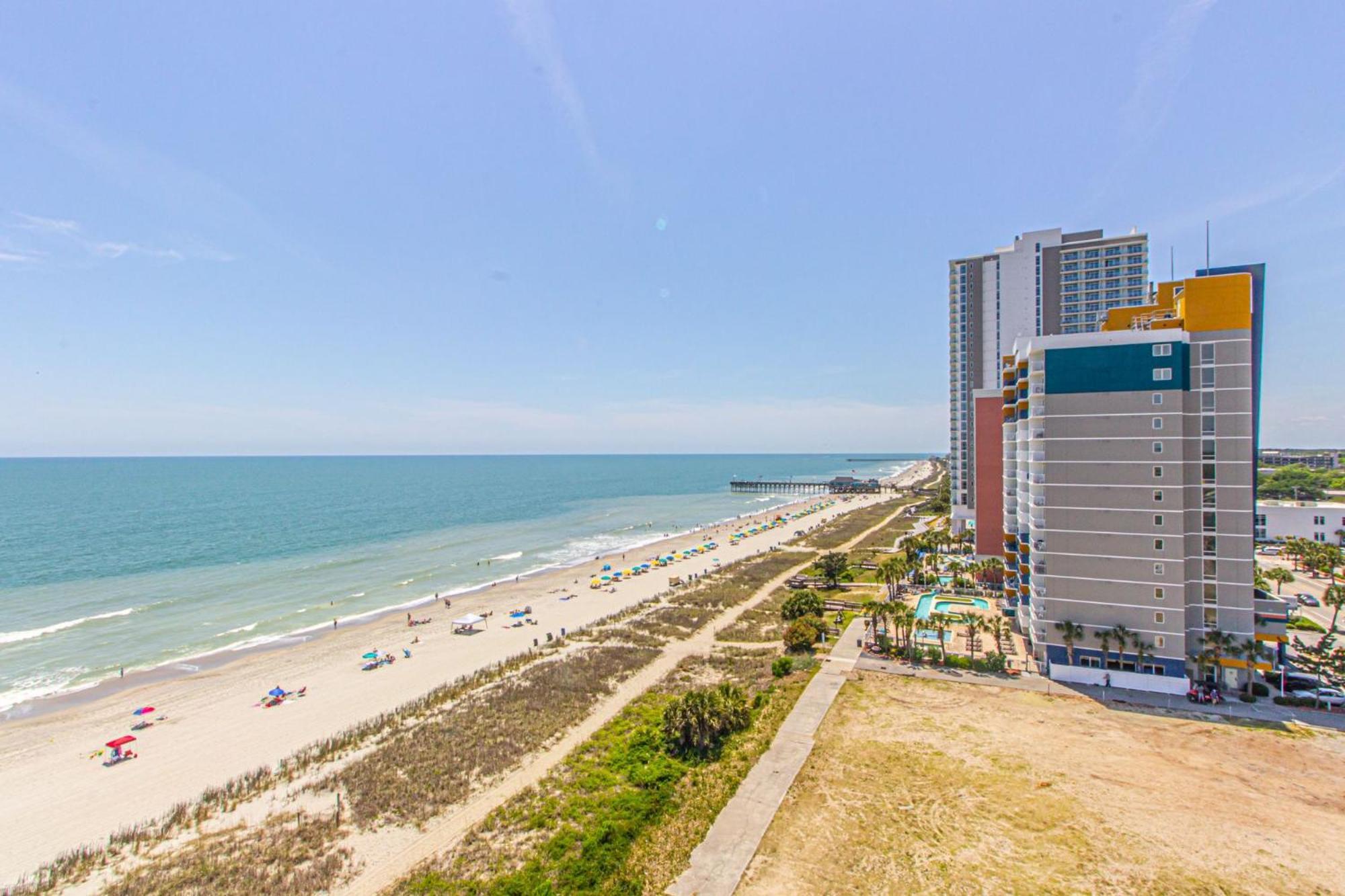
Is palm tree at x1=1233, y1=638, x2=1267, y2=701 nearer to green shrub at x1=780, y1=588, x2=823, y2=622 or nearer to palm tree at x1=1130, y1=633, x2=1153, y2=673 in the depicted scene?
palm tree at x1=1130, y1=633, x2=1153, y2=673

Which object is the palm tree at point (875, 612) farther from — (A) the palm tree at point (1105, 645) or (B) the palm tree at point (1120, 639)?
(B) the palm tree at point (1120, 639)

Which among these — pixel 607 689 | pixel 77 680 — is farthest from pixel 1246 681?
pixel 77 680

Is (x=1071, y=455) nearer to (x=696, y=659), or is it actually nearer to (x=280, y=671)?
(x=696, y=659)

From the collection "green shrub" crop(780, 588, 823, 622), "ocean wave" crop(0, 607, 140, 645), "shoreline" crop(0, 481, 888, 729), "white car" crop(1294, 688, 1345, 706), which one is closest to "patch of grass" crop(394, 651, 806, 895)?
"green shrub" crop(780, 588, 823, 622)

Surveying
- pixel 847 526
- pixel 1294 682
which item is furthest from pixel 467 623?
pixel 847 526

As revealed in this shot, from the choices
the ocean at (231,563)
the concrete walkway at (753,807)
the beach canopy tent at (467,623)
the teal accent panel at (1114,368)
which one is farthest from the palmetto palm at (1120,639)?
the ocean at (231,563)
